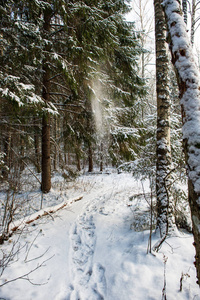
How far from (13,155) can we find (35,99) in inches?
66.1

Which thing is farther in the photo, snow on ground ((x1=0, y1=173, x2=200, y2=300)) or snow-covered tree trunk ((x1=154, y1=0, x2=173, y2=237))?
snow-covered tree trunk ((x1=154, y1=0, x2=173, y2=237))

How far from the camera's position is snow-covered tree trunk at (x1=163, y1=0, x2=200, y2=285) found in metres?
1.39

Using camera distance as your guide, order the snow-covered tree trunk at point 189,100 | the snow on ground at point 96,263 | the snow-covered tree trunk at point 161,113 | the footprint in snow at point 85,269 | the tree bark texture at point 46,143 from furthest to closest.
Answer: the tree bark texture at point 46,143 → the snow-covered tree trunk at point 161,113 → the footprint in snow at point 85,269 → the snow on ground at point 96,263 → the snow-covered tree trunk at point 189,100

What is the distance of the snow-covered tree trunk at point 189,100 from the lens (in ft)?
4.57

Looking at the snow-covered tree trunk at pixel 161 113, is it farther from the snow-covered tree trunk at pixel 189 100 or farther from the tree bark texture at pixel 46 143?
the tree bark texture at pixel 46 143

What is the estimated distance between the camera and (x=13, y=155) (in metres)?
4.03

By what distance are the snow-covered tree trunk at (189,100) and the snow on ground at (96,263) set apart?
122 cm

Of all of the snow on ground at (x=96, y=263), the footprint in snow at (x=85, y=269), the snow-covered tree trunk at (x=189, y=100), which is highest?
the snow-covered tree trunk at (x=189, y=100)

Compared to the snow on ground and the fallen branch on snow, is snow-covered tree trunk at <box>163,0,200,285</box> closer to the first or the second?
the snow on ground

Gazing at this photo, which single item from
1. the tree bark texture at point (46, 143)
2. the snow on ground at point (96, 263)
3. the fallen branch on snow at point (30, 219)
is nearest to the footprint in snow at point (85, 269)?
the snow on ground at point (96, 263)

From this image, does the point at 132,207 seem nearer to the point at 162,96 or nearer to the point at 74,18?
the point at 162,96

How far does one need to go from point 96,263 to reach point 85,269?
0.80 feet

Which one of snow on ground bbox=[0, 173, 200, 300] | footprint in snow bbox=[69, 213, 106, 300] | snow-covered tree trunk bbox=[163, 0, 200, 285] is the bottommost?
footprint in snow bbox=[69, 213, 106, 300]

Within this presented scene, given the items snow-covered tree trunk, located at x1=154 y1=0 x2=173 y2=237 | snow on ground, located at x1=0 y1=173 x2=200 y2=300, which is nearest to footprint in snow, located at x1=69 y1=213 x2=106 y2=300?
snow on ground, located at x1=0 y1=173 x2=200 y2=300
